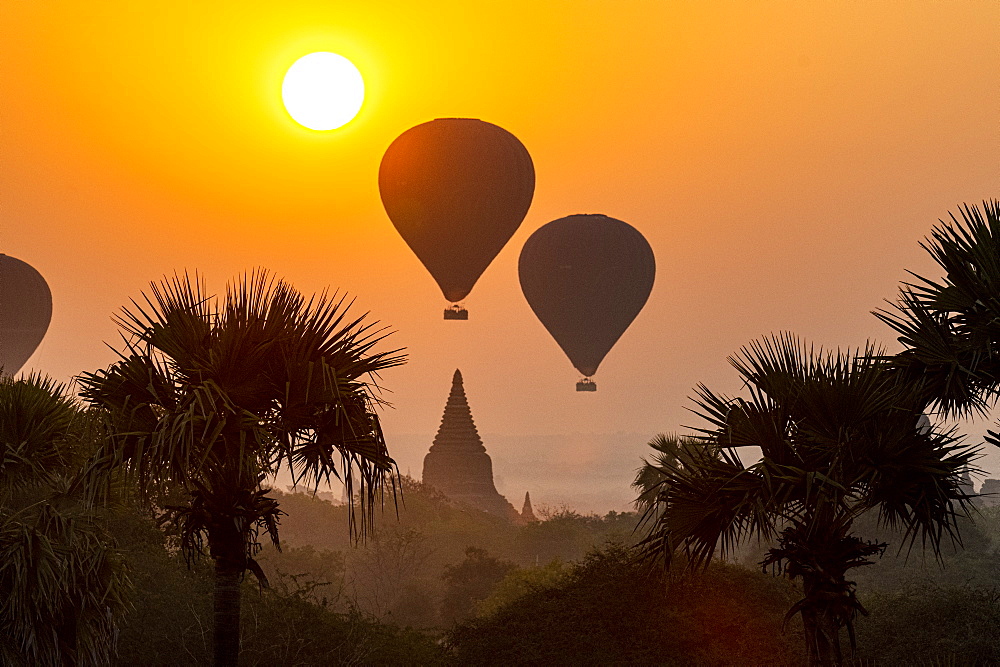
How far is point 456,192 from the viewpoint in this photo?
205 feet

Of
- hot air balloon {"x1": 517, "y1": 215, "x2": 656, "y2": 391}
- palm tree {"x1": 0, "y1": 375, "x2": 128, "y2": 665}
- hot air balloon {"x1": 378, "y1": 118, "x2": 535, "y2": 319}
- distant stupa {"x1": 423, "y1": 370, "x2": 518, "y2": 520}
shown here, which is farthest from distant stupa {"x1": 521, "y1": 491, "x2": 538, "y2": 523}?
palm tree {"x1": 0, "y1": 375, "x2": 128, "y2": 665}

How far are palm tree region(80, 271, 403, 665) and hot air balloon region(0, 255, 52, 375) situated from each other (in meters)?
69.1

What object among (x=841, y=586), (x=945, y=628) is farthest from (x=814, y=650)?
(x=945, y=628)

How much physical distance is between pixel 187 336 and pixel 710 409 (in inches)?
243

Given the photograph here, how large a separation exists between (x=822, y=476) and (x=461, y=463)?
105740 mm

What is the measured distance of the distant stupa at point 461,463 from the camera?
113500 mm

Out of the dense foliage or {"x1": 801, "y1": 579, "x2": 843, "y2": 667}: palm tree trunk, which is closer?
{"x1": 801, "y1": 579, "x2": 843, "y2": 667}: palm tree trunk

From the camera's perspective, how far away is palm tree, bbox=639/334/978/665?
1106 centimetres

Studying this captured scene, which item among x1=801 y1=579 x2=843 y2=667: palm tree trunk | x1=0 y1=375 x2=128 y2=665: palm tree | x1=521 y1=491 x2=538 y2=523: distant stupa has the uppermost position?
x1=521 y1=491 x2=538 y2=523: distant stupa

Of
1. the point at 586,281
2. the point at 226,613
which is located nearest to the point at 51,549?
the point at 226,613

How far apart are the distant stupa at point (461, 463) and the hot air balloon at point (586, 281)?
141 ft

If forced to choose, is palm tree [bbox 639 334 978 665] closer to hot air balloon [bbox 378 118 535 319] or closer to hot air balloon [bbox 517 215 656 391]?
hot air balloon [bbox 378 118 535 319]

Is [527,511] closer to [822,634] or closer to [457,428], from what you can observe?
[457,428]

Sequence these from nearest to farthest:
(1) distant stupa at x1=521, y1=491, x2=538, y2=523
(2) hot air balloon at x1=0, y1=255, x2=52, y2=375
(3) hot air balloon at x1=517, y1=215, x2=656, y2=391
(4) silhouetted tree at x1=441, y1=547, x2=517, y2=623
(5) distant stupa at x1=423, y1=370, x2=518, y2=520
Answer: (4) silhouetted tree at x1=441, y1=547, x2=517, y2=623 < (3) hot air balloon at x1=517, y1=215, x2=656, y2=391 < (2) hot air balloon at x1=0, y1=255, x2=52, y2=375 < (5) distant stupa at x1=423, y1=370, x2=518, y2=520 < (1) distant stupa at x1=521, y1=491, x2=538, y2=523
